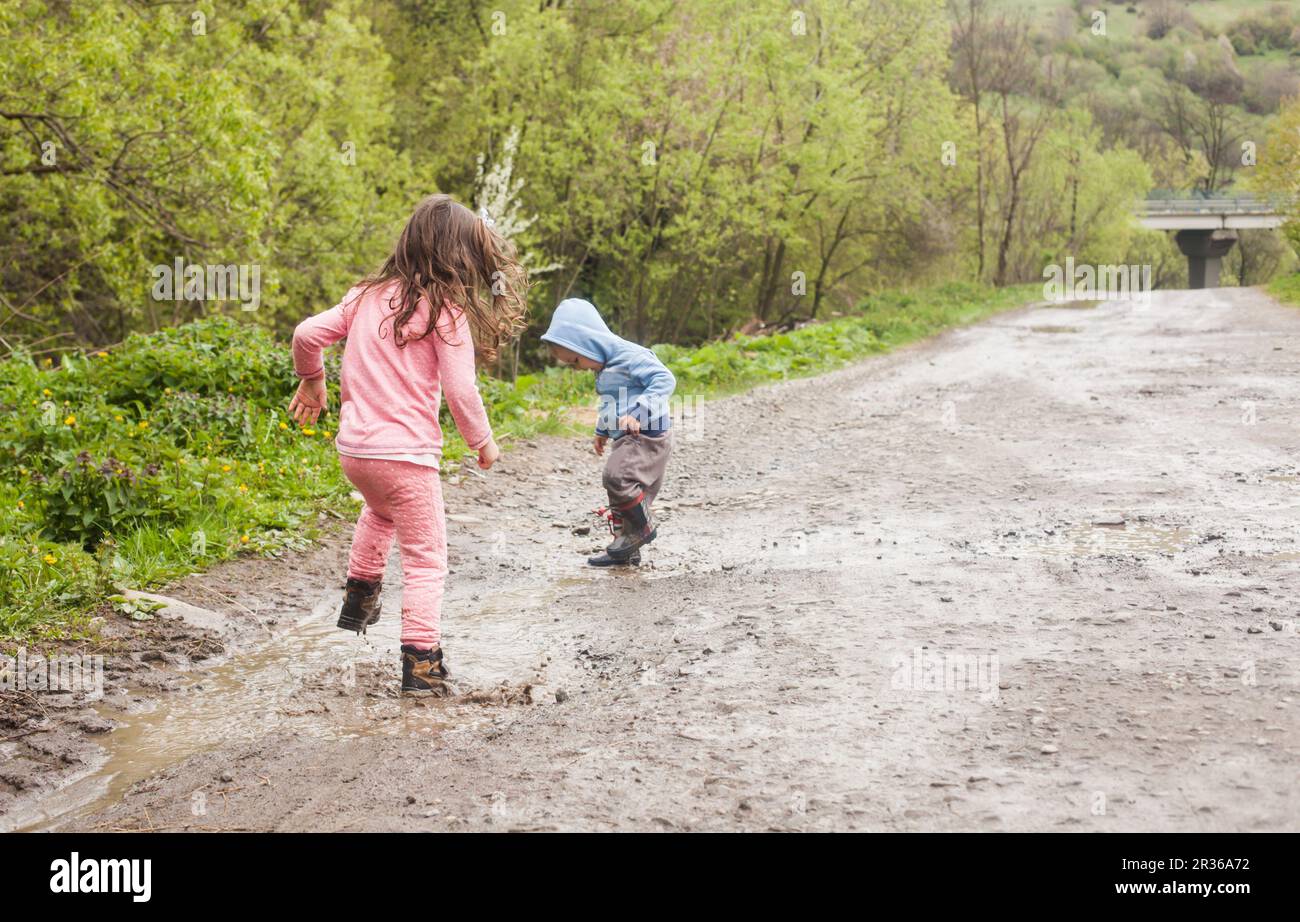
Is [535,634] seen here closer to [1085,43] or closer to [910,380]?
[910,380]

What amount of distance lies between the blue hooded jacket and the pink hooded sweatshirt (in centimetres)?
170

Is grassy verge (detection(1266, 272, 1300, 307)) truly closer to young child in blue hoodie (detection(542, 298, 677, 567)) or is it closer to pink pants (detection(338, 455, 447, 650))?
young child in blue hoodie (detection(542, 298, 677, 567))

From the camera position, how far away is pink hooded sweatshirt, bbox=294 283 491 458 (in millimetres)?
4293

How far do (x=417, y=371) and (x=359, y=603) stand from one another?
3.43 ft

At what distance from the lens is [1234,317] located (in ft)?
70.4

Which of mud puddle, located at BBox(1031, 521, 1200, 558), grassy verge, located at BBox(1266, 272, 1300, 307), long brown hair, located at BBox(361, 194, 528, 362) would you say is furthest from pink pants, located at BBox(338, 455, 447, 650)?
grassy verge, located at BBox(1266, 272, 1300, 307)

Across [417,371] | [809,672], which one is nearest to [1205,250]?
[809,672]

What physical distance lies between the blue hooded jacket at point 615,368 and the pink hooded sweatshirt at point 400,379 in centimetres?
170

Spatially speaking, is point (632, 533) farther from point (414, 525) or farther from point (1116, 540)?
point (1116, 540)

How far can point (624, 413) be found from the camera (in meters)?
6.26

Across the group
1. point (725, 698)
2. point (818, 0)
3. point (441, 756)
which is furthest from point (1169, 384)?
point (818, 0)

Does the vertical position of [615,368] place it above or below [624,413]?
above

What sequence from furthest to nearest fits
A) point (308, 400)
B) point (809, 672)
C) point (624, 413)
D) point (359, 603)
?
point (624, 413) < point (359, 603) < point (308, 400) < point (809, 672)

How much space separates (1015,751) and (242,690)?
2853mm
